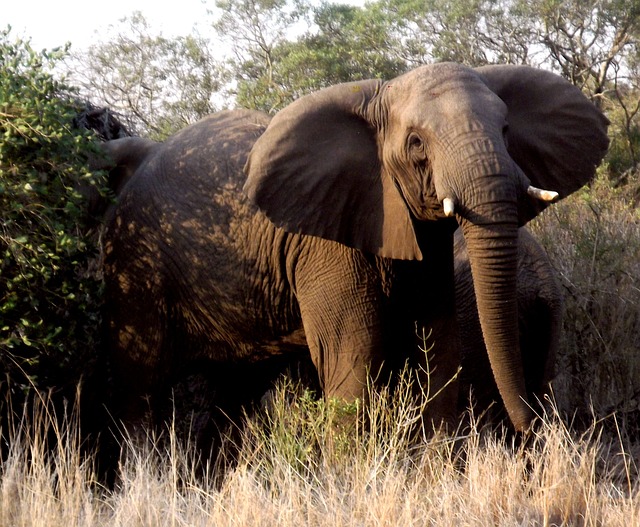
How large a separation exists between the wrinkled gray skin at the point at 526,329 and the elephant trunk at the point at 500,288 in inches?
55.6

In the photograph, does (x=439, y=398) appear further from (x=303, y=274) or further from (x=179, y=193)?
(x=179, y=193)

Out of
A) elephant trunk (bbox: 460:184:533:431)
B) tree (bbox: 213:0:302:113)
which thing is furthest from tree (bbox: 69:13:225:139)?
elephant trunk (bbox: 460:184:533:431)

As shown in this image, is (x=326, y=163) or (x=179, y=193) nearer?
(x=326, y=163)

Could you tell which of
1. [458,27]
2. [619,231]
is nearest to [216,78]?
[458,27]

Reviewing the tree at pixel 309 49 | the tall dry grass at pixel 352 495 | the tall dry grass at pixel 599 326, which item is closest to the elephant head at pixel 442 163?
the tall dry grass at pixel 352 495

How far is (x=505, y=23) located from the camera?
2042 cm

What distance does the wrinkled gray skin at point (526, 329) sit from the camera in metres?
6.09

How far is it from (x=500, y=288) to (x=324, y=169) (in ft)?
3.62

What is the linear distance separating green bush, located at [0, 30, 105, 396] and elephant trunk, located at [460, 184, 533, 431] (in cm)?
185

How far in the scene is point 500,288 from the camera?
15.2ft

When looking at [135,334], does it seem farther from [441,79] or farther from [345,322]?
[441,79]

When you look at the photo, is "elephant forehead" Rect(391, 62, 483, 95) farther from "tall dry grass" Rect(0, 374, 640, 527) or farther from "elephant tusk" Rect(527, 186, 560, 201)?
"tall dry grass" Rect(0, 374, 640, 527)

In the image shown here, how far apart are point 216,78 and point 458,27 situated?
16.5 feet

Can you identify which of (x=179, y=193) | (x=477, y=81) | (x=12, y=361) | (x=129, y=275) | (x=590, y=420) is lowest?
(x=590, y=420)
